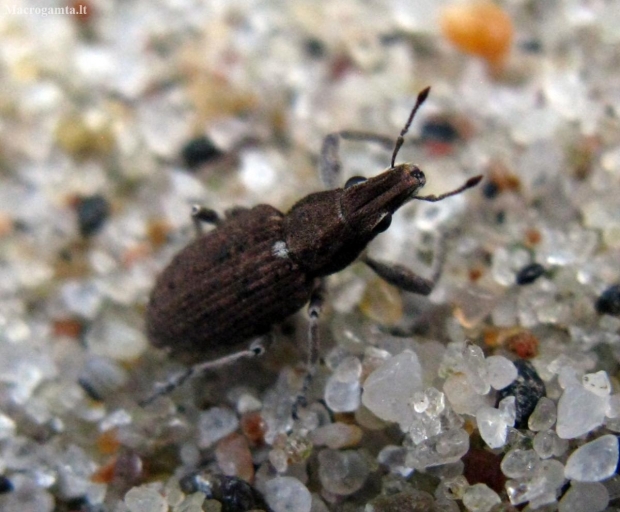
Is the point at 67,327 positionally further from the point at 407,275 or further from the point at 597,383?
the point at 597,383

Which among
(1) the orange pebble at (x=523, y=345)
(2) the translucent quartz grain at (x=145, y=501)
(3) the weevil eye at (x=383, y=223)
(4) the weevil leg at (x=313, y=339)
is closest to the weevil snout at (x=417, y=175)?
(3) the weevil eye at (x=383, y=223)

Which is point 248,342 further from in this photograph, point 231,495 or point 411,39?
point 411,39

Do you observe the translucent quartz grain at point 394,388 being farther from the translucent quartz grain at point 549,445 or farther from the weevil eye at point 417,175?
the weevil eye at point 417,175

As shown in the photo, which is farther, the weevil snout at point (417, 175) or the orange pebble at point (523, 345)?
the weevil snout at point (417, 175)

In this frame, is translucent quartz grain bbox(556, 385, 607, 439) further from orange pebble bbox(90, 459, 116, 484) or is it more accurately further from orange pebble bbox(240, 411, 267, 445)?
orange pebble bbox(90, 459, 116, 484)

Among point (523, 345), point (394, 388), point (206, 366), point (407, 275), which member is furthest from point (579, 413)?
point (206, 366)

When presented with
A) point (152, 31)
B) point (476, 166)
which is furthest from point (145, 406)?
point (152, 31)
